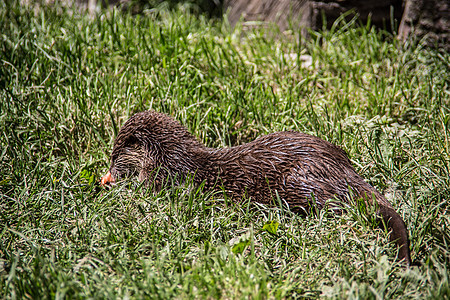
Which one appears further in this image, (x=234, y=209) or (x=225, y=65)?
(x=225, y=65)

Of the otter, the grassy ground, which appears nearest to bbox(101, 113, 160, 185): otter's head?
the otter

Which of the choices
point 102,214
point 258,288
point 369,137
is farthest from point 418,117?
point 102,214

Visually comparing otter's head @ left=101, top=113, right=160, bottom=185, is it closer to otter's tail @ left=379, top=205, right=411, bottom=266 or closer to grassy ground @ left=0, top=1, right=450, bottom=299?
grassy ground @ left=0, top=1, right=450, bottom=299

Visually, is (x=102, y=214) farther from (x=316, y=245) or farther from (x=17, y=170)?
(x=316, y=245)

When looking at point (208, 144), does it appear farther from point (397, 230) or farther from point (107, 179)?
point (397, 230)

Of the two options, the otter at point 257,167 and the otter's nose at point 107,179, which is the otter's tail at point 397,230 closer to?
the otter at point 257,167

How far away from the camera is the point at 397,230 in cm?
260

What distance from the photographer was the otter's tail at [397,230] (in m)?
2.51

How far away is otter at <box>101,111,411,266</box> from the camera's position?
2932 mm

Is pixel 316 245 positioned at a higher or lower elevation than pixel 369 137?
lower

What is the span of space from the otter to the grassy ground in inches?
4.8

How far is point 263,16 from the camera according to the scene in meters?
5.75

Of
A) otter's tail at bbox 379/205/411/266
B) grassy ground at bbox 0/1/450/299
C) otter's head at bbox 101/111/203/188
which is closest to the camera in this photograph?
grassy ground at bbox 0/1/450/299

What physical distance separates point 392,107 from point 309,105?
78 centimetres
